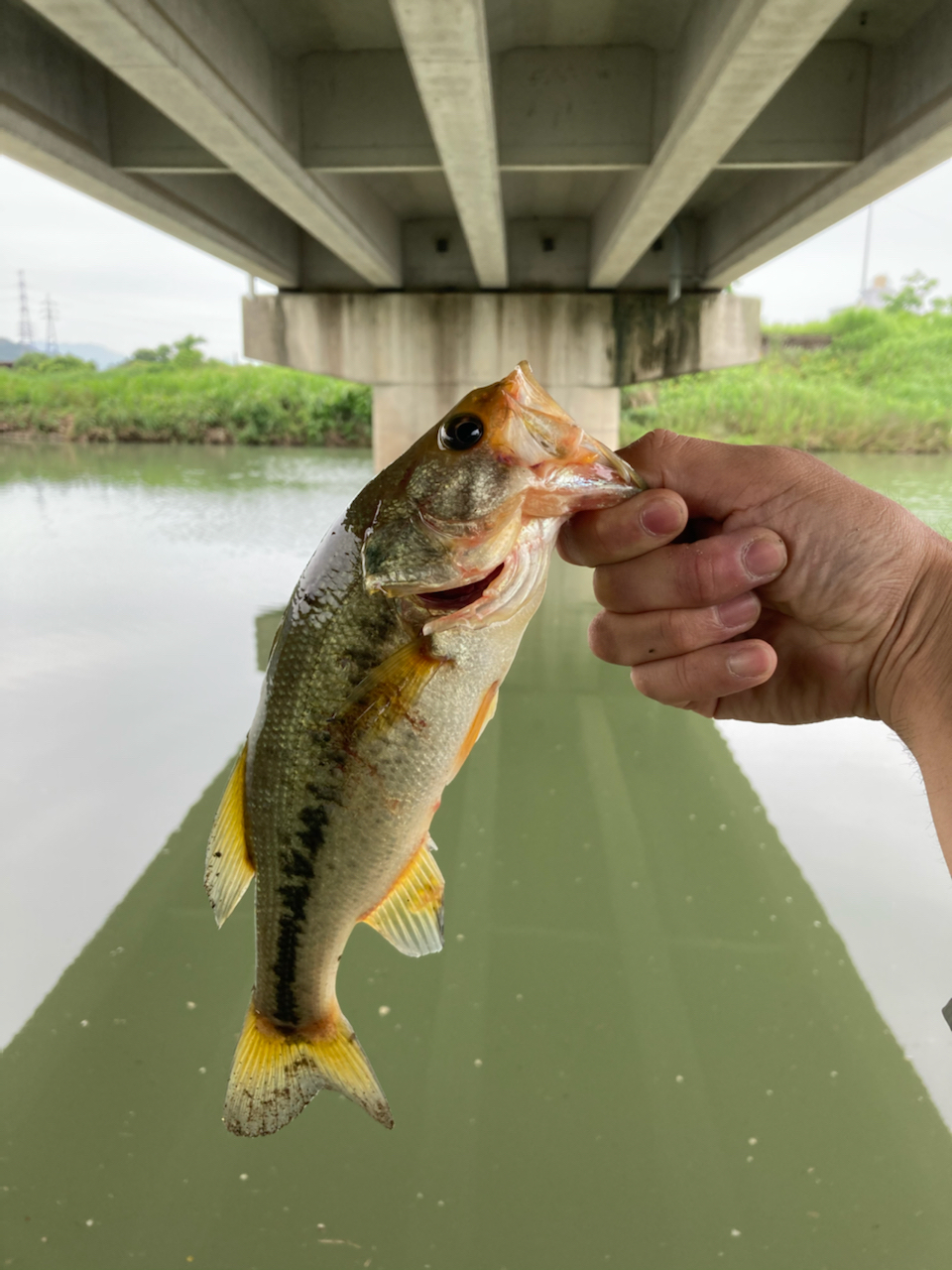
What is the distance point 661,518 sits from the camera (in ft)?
7.10

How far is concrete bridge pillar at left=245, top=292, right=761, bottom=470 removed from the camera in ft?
43.6

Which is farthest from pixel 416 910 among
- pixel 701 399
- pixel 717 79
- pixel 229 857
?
pixel 701 399

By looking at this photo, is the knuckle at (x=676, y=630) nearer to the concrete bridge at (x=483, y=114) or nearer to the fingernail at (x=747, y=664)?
the fingernail at (x=747, y=664)

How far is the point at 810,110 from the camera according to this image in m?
7.59

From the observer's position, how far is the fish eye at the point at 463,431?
1799 mm

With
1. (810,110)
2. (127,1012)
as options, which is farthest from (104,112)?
(127,1012)

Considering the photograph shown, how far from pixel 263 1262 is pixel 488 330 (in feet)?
40.6

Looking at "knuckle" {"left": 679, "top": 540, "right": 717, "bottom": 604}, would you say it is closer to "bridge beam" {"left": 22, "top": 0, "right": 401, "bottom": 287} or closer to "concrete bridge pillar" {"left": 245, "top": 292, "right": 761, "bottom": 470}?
"bridge beam" {"left": 22, "top": 0, "right": 401, "bottom": 287}

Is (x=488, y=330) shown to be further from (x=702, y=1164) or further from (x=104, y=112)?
(x=702, y=1164)

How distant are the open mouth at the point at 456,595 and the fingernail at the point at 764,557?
0.77 metres

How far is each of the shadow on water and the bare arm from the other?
2248 millimetres

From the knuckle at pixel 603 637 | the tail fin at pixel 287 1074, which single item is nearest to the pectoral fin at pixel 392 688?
the tail fin at pixel 287 1074

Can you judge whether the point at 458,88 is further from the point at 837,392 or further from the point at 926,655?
the point at 837,392

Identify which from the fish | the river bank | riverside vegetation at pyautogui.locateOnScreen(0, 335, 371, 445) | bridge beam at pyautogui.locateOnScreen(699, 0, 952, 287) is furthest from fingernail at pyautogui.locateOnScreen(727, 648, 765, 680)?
riverside vegetation at pyautogui.locateOnScreen(0, 335, 371, 445)
